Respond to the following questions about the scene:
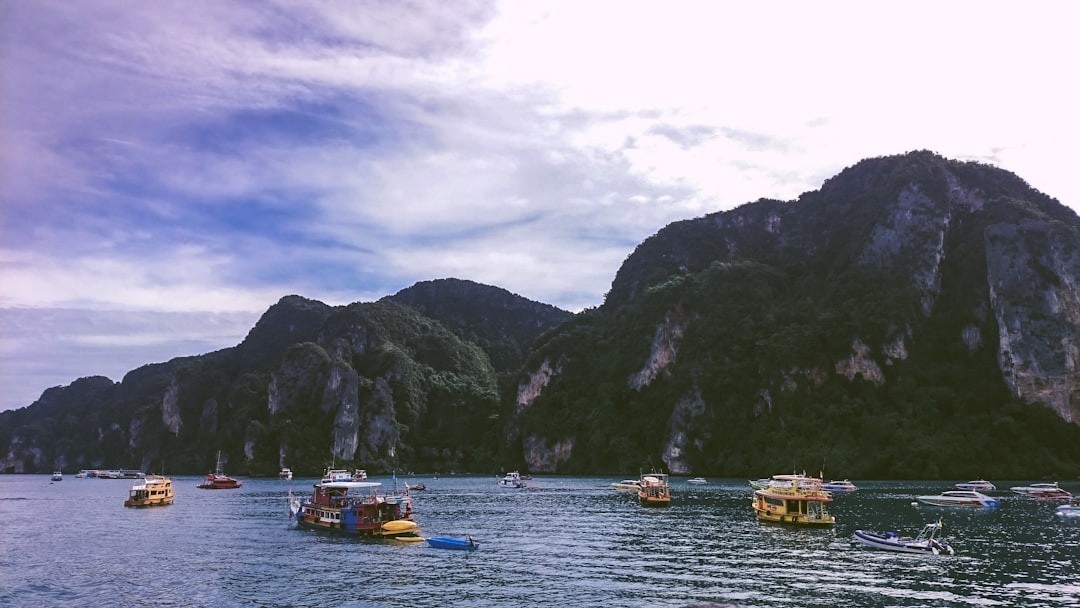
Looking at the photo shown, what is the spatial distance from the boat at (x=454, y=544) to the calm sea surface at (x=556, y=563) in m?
1.24

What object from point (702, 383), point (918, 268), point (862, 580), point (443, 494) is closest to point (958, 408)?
point (918, 268)

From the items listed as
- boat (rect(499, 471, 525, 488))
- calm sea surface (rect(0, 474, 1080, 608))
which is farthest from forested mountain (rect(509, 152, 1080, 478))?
calm sea surface (rect(0, 474, 1080, 608))

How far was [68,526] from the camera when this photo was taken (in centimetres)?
7525

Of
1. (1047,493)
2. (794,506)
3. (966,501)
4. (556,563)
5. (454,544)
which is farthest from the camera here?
(1047,493)

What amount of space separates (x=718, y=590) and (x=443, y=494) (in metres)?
86.1

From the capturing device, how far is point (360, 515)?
60844 millimetres

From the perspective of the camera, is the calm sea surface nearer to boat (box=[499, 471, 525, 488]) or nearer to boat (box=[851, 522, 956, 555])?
boat (box=[851, 522, 956, 555])

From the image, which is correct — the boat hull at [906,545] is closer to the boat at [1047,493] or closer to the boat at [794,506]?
the boat at [794,506]

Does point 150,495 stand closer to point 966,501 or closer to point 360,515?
point 360,515

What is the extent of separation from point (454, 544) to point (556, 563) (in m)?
10.1

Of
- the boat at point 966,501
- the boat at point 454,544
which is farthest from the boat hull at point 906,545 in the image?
the boat at point 966,501

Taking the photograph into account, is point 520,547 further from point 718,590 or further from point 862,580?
point 862,580

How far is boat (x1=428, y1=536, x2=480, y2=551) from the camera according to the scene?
174 ft

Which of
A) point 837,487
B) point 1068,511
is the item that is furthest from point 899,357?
point 1068,511
